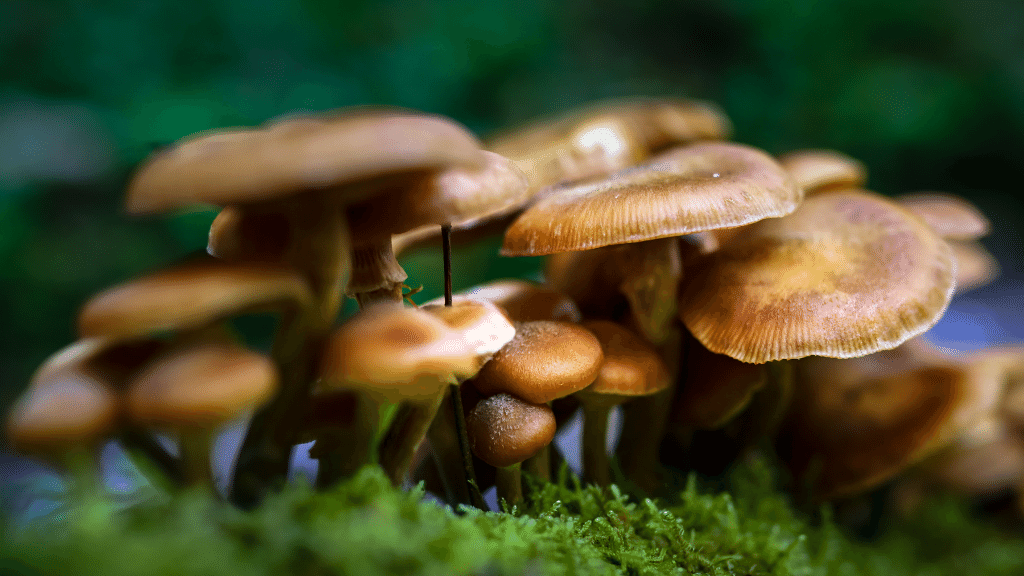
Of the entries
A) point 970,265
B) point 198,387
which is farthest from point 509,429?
point 970,265

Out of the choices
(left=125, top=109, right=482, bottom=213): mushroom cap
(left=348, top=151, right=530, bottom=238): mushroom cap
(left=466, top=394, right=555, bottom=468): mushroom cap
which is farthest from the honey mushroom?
(left=125, top=109, right=482, bottom=213): mushroom cap

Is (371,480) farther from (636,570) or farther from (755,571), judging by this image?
(755,571)

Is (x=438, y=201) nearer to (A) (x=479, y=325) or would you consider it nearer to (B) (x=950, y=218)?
(A) (x=479, y=325)

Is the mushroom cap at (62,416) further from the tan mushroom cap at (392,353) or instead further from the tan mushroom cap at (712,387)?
the tan mushroom cap at (712,387)

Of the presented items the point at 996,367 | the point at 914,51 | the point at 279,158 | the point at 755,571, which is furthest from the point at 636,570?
the point at 914,51

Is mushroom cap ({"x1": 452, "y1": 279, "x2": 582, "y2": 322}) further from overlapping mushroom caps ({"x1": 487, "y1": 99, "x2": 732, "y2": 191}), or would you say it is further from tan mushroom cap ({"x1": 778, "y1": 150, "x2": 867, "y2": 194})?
tan mushroom cap ({"x1": 778, "y1": 150, "x2": 867, "y2": 194})

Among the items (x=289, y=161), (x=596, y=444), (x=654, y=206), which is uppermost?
(x=289, y=161)
